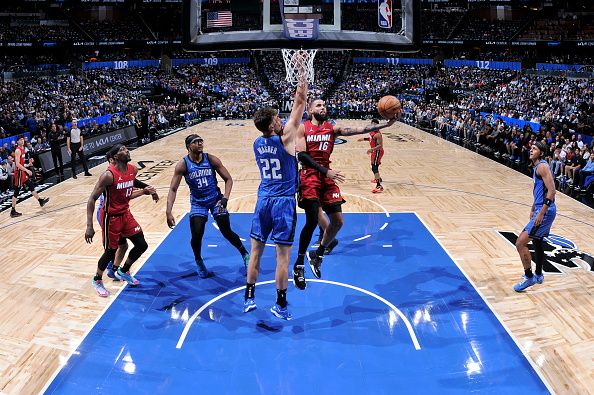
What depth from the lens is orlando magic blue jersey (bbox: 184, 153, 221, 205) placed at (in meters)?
5.83

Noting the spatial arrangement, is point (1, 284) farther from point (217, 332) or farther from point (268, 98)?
point (268, 98)

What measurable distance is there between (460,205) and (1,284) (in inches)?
301

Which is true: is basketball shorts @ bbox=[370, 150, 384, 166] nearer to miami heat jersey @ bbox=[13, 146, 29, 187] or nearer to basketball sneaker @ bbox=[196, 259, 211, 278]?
basketball sneaker @ bbox=[196, 259, 211, 278]

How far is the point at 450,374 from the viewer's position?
4.11m

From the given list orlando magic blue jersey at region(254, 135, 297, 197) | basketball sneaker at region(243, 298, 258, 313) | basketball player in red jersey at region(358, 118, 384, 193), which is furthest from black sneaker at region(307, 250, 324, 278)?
basketball player in red jersey at region(358, 118, 384, 193)

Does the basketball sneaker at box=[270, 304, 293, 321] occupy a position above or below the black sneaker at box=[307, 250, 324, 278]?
below

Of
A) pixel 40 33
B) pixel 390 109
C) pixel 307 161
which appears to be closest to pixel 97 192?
pixel 307 161

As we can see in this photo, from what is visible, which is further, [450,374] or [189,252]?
[189,252]

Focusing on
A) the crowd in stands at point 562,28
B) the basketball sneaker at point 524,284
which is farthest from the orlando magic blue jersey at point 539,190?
the crowd in stands at point 562,28

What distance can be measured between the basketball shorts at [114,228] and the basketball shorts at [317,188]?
1914mm

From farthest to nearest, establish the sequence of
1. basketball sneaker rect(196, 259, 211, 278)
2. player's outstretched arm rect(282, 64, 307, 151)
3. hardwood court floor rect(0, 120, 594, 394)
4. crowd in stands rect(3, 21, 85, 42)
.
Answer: crowd in stands rect(3, 21, 85, 42), basketball sneaker rect(196, 259, 211, 278), hardwood court floor rect(0, 120, 594, 394), player's outstretched arm rect(282, 64, 307, 151)

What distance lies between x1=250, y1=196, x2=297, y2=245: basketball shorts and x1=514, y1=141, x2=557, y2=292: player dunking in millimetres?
2710

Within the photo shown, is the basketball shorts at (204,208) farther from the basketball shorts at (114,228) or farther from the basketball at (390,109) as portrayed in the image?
the basketball at (390,109)

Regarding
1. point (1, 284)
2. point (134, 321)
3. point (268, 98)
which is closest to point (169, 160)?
point (1, 284)
